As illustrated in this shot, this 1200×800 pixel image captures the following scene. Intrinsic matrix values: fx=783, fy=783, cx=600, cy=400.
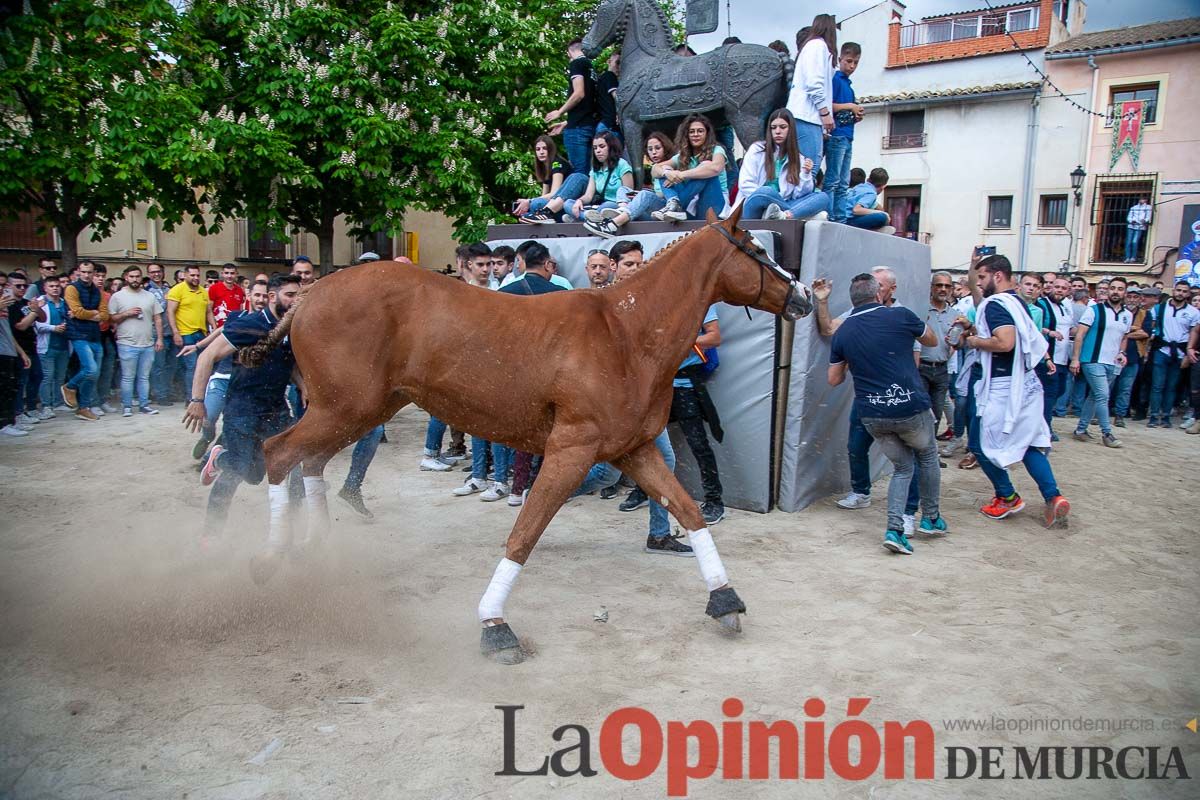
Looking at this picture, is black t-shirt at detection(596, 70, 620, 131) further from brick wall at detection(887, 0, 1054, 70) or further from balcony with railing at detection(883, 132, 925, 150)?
balcony with railing at detection(883, 132, 925, 150)

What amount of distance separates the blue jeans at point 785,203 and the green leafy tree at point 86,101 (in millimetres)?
10040

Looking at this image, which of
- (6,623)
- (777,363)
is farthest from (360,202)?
(6,623)

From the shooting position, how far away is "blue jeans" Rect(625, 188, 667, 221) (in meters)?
7.66

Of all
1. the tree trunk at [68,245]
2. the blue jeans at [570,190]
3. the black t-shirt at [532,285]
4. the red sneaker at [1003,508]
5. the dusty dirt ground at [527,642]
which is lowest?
the dusty dirt ground at [527,642]

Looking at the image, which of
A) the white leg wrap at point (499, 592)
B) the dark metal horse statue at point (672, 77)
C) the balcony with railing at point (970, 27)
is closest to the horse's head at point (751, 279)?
the white leg wrap at point (499, 592)

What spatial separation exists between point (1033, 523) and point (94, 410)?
12.1 metres

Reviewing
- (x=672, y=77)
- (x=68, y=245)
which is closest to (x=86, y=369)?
(x=68, y=245)

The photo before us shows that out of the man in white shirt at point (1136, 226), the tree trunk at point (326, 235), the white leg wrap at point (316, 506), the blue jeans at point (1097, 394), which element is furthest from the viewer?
the man in white shirt at point (1136, 226)

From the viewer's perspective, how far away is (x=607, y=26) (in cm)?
862

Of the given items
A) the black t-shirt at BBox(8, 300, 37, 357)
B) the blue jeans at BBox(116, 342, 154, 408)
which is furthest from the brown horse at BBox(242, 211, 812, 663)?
the blue jeans at BBox(116, 342, 154, 408)

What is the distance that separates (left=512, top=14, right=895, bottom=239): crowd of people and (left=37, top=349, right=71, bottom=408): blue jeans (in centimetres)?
710

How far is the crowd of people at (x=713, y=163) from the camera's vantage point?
709 centimetres

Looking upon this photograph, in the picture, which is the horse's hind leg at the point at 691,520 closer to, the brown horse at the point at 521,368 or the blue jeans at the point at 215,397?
the brown horse at the point at 521,368

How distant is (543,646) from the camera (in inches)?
162
